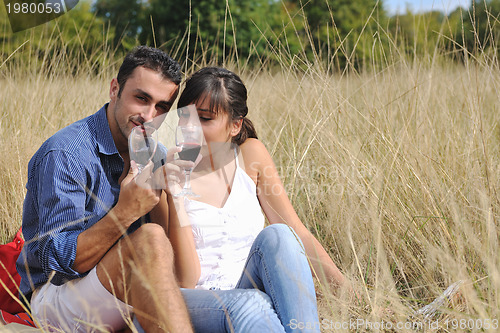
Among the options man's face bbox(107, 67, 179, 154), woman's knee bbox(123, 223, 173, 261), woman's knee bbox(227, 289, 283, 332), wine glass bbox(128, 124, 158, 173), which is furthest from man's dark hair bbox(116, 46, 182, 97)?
woman's knee bbox(227, 289, 283, 332)

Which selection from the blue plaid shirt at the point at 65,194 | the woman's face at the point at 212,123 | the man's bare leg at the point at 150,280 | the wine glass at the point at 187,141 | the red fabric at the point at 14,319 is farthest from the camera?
the woman's face at the point at 212,123

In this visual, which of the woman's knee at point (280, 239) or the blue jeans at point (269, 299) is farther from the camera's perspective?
the woman's knee at point (280, 239)

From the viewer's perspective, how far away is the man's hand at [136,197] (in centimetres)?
187

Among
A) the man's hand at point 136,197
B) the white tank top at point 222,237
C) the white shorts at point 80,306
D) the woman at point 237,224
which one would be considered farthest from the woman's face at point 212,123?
the white shorts at point 80,306

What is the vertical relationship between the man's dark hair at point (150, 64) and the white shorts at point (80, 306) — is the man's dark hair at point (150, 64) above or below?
above

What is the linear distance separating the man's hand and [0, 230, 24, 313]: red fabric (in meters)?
0.75

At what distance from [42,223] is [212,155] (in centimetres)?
95

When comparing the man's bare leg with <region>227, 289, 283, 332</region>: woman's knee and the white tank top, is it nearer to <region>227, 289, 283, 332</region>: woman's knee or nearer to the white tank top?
<region>227, 289, 283, 332</region>: woman's knee

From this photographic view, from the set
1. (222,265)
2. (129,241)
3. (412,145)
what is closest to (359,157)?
(412,145)

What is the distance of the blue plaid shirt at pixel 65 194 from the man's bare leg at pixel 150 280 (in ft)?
0.59

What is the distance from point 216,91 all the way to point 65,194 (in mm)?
900

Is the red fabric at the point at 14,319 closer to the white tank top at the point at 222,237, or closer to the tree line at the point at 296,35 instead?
the white tank top at the point at 222,237

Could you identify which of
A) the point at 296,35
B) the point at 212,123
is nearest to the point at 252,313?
the point at 212,123

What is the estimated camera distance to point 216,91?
2453 millimetres
